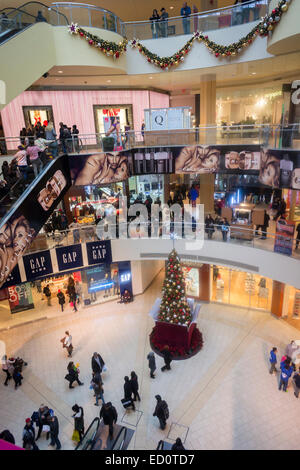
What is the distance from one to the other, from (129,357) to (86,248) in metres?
5.60

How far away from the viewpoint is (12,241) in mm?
9609

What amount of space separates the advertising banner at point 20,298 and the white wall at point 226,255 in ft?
18.5

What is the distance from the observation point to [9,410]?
464 inches

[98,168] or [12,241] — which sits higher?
[98,168]

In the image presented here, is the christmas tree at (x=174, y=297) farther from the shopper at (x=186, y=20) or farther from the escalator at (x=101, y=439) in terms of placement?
the shopper at (x=186, y=20)

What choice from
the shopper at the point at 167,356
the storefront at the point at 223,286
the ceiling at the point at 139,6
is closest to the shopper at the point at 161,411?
the shopper at the point at 167,356

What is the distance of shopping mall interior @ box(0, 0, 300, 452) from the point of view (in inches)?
424

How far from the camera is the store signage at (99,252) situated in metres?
16.0

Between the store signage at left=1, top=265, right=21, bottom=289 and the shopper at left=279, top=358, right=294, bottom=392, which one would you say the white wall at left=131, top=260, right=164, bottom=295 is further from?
the shopper at left=279, top=358, right=294, bottom=392

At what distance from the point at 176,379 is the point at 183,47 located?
15.0m

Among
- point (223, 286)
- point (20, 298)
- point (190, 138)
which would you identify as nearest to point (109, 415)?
point (20, 298)

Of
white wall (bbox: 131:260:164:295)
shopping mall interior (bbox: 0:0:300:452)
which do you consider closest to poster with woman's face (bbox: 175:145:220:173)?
shopping mall interior (bbox: 0:0:300:452)

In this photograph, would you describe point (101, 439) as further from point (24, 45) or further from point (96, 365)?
point (24, 45)

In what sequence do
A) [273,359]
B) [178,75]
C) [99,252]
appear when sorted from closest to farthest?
[273,359], [99,252], [178,75]
